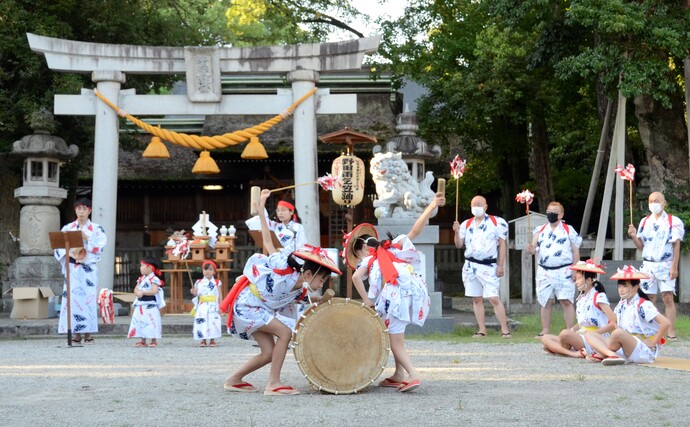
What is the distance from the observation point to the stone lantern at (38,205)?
19609 mm

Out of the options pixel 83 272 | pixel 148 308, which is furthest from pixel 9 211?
pixel 148 308

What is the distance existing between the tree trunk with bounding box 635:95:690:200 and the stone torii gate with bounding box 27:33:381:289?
5.39 metres

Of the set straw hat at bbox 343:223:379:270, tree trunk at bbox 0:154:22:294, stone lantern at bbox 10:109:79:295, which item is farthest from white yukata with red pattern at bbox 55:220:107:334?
tree trunk at bbox 0:154:22:294

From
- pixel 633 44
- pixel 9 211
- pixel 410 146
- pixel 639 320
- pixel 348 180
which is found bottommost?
pixel 639 320

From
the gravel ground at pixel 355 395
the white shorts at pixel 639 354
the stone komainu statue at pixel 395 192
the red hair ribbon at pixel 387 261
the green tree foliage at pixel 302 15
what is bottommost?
the gravel ground at pixel 355 395

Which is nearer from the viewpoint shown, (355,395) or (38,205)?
(355,395)

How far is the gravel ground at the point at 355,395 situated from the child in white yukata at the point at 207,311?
1946 mm

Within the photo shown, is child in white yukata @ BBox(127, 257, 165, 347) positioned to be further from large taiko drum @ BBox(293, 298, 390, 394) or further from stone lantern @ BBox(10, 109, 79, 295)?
stone lantern @ BBox(10, 109, 79, 295)

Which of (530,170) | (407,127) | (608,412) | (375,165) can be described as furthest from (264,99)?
(608,412)

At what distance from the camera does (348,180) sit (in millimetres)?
18078

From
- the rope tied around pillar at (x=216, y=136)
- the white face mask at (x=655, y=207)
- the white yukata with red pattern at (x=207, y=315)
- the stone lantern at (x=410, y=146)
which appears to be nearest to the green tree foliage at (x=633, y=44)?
the stone lantern at (x=410, y=146)

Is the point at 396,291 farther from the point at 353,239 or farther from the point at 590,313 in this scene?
the point at 590,313

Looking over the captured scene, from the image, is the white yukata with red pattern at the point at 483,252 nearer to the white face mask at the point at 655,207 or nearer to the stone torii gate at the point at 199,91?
the white face mask at the point at 655,207

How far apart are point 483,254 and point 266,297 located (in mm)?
5918
